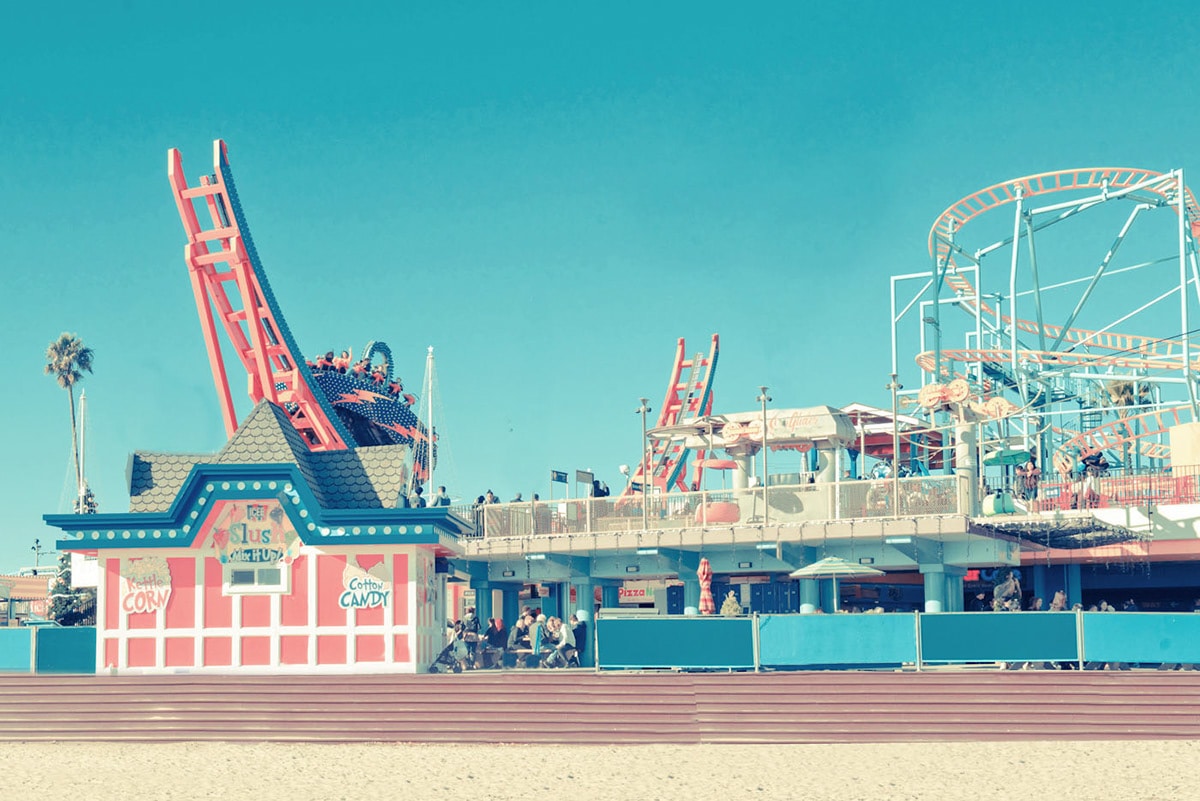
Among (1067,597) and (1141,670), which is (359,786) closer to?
(1141,670)

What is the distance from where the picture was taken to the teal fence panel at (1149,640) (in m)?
22.4

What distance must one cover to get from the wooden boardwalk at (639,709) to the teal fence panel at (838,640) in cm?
37

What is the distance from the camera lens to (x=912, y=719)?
70.4 ft

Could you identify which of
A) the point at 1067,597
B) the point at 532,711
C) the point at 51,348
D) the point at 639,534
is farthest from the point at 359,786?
the point at 51,348

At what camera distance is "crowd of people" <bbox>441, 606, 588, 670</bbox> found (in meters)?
26.8

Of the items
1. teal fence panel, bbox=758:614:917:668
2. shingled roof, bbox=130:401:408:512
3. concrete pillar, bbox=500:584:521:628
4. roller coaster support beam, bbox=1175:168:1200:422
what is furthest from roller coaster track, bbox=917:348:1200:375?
shingled roof, bbox=130:401:408:512

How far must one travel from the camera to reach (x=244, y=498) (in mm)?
25328

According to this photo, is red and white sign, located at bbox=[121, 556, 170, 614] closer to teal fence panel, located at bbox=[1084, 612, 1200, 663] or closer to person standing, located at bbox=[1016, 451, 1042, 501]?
teal fence panel, located at bbox=[1084, 612, 1200, 663]

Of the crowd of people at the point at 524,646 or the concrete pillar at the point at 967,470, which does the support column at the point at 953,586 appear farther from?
the crowd of people at the point at 524,646

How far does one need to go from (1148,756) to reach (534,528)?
18.2 meters

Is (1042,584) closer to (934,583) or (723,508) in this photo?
(934,583)

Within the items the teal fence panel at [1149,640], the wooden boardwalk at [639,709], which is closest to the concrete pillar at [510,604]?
the wooden boardwalk at [639,709]

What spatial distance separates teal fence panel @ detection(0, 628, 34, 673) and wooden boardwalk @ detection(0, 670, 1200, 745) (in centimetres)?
282

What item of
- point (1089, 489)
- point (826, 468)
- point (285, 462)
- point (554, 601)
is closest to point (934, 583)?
point (826, 468)
